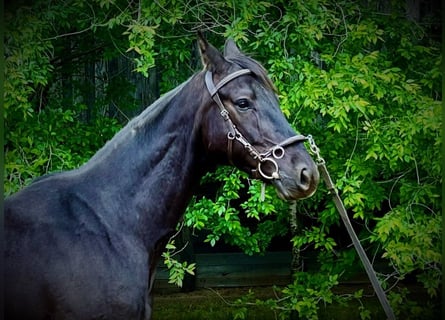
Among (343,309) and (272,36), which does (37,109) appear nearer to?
(272,36)

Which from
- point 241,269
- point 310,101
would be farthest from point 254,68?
point 241,269

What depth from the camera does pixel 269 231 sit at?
6.05 metres

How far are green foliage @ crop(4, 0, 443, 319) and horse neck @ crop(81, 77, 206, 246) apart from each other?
1.81 m

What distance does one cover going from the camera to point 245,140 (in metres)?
2.92

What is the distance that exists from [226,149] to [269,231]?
3232 millimetres

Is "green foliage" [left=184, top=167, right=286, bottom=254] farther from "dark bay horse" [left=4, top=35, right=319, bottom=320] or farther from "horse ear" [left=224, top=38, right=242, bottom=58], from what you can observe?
"dark bay horse" [left=4, top=35, right=319, bottom=320]

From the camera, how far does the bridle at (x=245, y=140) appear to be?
2852 mm

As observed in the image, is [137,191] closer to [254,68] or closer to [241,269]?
[254,68]

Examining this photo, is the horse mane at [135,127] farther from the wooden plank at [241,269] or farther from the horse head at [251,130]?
the wooden plank at [241,269]

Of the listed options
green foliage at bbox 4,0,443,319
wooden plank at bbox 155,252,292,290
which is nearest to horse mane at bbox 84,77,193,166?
green foliage at bbox 4,0,443,319

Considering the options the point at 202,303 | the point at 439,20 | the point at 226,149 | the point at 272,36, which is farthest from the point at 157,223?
the point at 202,303

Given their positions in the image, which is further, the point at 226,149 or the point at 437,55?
the point at 437,55

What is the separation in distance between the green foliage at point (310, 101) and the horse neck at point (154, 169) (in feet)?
5.93

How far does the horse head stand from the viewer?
2.85 m
